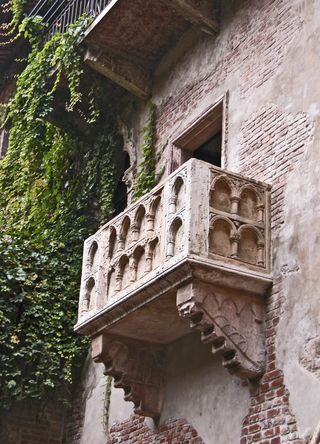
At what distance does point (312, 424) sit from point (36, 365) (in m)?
4.79

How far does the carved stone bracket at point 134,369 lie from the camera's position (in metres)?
9.38

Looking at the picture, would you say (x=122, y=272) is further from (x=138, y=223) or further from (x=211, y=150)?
(x=211, y=150)

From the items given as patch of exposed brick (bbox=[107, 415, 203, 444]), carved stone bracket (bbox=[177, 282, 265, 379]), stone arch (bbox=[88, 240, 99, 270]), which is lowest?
patch of exposed brick (bbox=[107, 415, 203, 444])

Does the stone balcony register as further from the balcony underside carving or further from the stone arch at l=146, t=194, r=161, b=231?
the balcony underside carving

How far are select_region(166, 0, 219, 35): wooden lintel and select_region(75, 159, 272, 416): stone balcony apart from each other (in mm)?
2724

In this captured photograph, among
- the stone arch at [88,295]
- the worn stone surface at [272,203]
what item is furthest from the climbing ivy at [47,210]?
the stone arch at [88,295]

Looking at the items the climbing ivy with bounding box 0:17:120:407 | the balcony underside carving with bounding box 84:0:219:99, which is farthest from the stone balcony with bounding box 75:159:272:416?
the balcony underside carving with bounding box 84:0:219:99

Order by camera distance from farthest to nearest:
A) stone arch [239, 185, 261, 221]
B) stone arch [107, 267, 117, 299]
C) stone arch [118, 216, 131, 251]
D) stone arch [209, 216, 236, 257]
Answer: stone arch [118, 216, 131, 251] → stone arch [107, 267, 117, 299] → stone arch [239, 185, 261, 221] → stone arch [209, 216, 236, 257]

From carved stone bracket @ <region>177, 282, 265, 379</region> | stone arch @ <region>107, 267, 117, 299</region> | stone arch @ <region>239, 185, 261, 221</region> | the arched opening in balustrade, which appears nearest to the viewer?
carved stone bracket @ <region>177, 282, 265, 379</region>

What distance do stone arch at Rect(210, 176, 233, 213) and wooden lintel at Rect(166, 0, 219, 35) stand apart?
9.42 feet

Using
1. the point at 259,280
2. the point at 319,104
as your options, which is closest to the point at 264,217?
the point at 259,280

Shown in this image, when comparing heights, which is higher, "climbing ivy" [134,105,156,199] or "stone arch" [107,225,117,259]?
"climbing ivy" [134,105,156,199]

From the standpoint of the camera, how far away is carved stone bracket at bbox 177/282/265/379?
7852 millimetres

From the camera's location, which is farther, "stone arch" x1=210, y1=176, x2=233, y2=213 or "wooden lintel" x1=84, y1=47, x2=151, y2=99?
"wooden lintel" x1=84, y1=47, x2=151, y2=99
